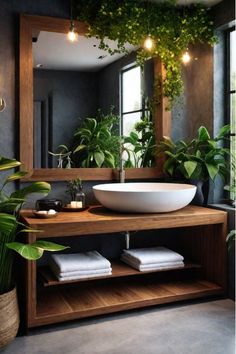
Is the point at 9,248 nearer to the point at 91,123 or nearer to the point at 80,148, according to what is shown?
the point at 80,148

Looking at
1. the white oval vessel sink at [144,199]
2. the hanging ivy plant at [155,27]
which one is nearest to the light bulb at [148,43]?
the hanging ivy plant at [155,27]

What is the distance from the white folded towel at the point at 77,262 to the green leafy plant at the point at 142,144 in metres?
0.87

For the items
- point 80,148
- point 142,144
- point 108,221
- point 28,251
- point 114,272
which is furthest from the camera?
point 142,144

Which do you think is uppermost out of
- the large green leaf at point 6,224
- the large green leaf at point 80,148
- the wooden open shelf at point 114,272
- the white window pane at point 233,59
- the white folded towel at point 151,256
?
the white window pane at point 233,59

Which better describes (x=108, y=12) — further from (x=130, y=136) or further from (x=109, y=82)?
(x=130, y=136)

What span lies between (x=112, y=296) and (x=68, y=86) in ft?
5.12

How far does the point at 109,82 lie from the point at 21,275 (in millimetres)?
1564

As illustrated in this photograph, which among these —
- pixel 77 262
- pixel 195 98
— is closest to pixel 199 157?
pixel 195 98

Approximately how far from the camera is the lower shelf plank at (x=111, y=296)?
251 centimetres

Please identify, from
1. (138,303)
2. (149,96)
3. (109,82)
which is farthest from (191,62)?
(138,303)

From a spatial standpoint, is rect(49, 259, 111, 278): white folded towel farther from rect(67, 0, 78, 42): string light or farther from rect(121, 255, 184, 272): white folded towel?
rect(67, 0, 78, 42): string light

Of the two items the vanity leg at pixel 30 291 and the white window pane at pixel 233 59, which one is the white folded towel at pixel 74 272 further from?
the white window pane at pixel 233 59

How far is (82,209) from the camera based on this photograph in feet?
9.18

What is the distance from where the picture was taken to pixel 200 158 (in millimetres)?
3020
